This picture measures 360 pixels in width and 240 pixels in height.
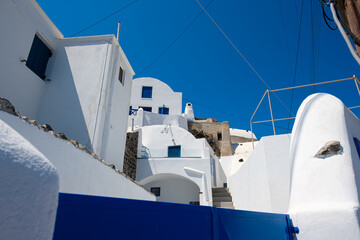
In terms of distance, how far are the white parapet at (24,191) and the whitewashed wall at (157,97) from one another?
85.1 ft

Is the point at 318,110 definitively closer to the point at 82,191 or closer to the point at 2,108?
the point at 82,191

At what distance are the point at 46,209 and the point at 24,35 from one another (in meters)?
7.85

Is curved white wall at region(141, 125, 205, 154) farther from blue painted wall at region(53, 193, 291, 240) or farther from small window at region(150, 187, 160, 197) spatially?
blue painted wall at region(53, 193, 291, 240)

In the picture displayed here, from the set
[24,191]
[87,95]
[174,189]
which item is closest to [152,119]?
[174,189]

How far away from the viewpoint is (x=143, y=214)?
77.9 inches

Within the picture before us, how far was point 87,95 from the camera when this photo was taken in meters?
8.43

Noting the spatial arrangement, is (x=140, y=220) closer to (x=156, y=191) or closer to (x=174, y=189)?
(x=174, y=189)

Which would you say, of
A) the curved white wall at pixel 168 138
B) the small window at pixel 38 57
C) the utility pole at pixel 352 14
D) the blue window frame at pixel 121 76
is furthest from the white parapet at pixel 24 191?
the curved white wall at pixel 168 138

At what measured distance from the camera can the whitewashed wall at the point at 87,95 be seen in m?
8.11

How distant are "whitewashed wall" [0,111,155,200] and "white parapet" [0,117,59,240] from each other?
239 cm

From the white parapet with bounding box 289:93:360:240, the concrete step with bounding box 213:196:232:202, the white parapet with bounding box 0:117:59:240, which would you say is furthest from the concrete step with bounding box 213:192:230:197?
the white parapet with bounding box 0:117:59:240

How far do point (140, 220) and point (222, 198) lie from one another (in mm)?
11361

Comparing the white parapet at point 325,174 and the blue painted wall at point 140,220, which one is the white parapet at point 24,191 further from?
the white parapet at point 325,174

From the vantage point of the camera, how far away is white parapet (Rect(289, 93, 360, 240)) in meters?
3.45
